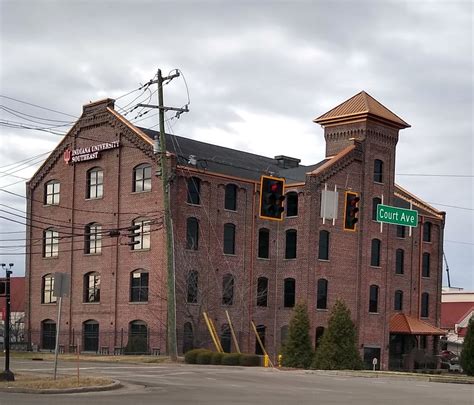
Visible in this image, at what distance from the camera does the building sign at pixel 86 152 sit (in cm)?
5525

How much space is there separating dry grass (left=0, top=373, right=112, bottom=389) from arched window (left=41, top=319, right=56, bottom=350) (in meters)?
33.8

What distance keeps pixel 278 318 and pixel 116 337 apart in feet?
36.0

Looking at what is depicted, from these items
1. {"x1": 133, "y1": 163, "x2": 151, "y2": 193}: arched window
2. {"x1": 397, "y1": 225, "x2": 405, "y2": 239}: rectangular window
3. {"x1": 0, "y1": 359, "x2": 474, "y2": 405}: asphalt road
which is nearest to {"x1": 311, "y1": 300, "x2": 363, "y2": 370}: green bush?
{"x1": 0, "y1": 359, "x2": 474, "y2": 405}: asphalt road

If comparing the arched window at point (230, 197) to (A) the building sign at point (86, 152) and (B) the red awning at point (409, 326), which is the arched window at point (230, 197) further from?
(B) the red awning at point (409, 326)

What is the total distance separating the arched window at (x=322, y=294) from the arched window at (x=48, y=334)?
59.8ft

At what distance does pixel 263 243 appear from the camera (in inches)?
2270

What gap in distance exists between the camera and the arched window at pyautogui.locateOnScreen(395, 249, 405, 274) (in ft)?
207

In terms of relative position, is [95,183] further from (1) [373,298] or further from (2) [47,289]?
(1) [373,298]

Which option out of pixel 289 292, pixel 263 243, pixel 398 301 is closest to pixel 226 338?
pixel 289 292

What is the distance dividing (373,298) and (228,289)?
11910mm

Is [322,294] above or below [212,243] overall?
below

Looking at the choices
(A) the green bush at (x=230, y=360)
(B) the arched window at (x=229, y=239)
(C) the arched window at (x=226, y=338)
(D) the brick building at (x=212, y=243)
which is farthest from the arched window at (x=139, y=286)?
(A) the green bush at (x=230, y=360)

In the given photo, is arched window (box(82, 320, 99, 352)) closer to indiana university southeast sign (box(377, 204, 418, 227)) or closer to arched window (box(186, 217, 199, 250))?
arched window (box(186, 217, 199, 250))

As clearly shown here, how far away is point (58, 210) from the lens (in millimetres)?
58938
